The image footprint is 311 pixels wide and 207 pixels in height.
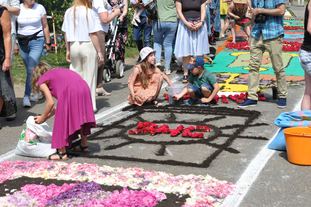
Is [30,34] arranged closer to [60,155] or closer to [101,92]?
[101,92]

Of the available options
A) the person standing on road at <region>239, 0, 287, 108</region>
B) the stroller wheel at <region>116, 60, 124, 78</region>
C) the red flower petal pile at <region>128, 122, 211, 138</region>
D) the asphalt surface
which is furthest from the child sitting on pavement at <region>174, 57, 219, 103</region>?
the stroller wheel at <region>116, 60, 124, 78</region>

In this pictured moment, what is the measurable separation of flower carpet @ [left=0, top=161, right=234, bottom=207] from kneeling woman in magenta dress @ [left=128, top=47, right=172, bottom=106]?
10.8 feet

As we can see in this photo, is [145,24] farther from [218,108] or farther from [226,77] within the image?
[218,108]

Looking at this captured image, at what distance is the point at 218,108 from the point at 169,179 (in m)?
3.58

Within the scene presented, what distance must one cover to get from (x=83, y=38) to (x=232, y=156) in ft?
11.3

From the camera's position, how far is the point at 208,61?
45.1 feet

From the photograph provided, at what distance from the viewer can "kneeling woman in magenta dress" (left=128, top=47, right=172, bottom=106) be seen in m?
Result: 9.10

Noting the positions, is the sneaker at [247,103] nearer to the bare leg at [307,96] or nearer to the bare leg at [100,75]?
the bare leg at [307,96]

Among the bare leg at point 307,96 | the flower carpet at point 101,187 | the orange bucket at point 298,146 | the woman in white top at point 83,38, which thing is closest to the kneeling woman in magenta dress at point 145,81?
the woman in white top at point 83,38

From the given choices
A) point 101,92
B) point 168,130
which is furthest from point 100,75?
point 168,130

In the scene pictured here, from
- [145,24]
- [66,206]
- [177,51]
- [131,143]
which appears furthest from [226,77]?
[66,206]

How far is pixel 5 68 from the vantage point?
8117 millimetres

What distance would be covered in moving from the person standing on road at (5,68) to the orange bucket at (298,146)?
4431 mm

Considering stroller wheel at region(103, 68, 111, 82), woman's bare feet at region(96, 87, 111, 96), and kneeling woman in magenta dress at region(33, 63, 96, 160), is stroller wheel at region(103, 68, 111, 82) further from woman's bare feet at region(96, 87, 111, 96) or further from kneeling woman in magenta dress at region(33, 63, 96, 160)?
kneeling woman in magenta dress at region(33, 63, 96, 160)
